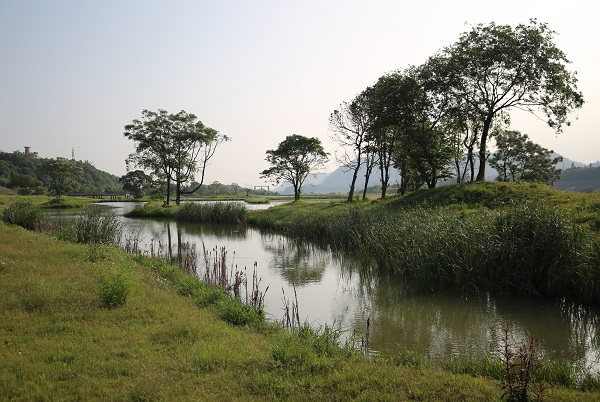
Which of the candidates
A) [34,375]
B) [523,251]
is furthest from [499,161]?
[34,375]

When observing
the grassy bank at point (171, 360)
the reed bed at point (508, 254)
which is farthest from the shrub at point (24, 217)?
the reed bed at point (508, 254)

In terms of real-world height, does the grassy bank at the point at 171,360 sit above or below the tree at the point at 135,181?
below

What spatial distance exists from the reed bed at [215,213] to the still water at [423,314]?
2004 cm

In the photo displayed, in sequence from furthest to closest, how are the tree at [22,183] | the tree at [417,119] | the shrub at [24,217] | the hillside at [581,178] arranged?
the tree at [22,183], the hillside at [581,178], the tree at [417,119], the shrub at [24,217]

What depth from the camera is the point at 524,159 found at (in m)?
44.4

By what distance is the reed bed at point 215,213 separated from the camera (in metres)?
36.6

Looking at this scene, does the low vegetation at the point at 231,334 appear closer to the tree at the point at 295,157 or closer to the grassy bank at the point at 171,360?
the grassy bank at the point at 171,360

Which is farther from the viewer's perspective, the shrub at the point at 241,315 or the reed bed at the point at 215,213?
the reed bed at the point at 215,213

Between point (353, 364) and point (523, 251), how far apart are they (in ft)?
25.3

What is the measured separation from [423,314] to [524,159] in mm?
40606

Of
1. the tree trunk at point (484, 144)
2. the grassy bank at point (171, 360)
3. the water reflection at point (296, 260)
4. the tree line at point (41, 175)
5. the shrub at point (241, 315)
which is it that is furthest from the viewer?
the tree line at point (41, 175)

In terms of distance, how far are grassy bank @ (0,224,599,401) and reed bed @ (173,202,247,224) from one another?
27413 millimetres

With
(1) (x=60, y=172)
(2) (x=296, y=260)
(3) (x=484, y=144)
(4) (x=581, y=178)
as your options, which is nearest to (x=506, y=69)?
(3) (x=484, y=144)

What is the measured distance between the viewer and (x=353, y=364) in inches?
229
